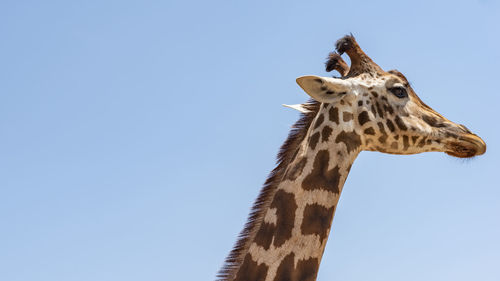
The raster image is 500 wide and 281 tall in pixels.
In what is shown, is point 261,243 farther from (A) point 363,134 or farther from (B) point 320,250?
(A) point 363,134

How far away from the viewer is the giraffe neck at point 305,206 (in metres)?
5.75

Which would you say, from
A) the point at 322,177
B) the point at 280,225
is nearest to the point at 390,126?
the point at 322,177

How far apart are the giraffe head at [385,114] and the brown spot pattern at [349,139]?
2 centimetres

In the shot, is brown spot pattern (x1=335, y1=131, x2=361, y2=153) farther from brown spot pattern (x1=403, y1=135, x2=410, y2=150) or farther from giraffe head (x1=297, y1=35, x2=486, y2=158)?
brown spot pattern (x1=403, y1=135, x2=410, y2=150)

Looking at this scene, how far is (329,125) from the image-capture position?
6508mm

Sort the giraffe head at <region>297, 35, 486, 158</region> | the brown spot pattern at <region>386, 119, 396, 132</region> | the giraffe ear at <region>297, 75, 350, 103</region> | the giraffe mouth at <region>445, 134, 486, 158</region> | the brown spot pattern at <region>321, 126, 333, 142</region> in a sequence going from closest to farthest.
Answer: the giraffe ear at <region>297, 75, 350, 103</region> < the brown spot pattern at <region>321, 126, 333, 142</region> < the giraffe head at <region>297, 35, 486, 158</region> < the brown spot pattern at <region>386, 119, 396, 132</region> < the giraffe mouth at <region>445, 134, 486, 158</region>

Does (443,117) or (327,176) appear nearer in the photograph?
(327,176)

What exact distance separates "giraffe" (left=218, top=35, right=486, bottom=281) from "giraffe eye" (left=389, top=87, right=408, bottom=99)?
0.04 ft

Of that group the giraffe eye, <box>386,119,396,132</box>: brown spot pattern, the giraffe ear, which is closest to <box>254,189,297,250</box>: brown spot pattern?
the giraffe ear

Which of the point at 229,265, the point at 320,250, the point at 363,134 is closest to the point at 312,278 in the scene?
the point at 320,250

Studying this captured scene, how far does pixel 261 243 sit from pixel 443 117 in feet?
8.69

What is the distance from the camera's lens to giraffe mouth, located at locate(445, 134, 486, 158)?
694cm

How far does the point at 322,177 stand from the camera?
6.21 meters

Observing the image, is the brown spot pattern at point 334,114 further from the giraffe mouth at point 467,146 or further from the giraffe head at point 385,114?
the giraffe mouth at point 467,146
